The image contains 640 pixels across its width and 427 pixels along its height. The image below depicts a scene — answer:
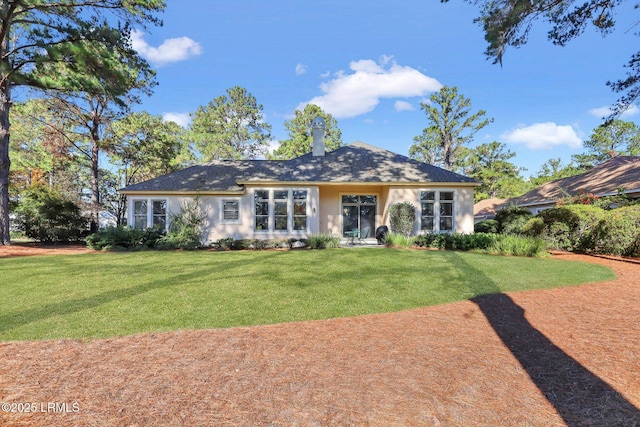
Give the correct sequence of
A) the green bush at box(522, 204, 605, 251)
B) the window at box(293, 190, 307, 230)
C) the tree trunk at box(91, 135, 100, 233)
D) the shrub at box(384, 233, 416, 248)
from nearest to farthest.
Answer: the green bush at box(522, 204, 605, 251) → the shrub at box(384, 233, 416, 248) → the window at box(293, 190, 307, 230) → the tree trunk at box(91, 135, 100, 233)

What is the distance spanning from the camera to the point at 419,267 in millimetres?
7645

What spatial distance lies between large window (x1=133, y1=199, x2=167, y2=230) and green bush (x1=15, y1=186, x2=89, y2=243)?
4.57m

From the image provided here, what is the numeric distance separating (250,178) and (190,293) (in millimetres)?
9613

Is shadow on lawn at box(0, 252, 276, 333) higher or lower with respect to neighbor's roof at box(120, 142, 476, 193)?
lower

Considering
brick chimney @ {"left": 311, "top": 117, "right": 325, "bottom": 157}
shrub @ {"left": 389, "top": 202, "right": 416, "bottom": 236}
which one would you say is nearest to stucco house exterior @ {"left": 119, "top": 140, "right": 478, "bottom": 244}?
shrub @ {"left": 389, "top": 202, "right": 416, "bottom": 236}

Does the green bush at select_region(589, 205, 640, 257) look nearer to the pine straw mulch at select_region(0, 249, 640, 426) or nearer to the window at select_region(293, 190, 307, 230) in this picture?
the pine straw mulch at select_region(0, 249, 640, 426)

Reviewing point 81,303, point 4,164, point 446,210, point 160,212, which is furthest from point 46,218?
point 446,210

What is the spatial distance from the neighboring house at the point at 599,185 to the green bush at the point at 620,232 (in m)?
4.96

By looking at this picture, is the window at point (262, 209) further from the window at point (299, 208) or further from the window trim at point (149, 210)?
the window trim at point (149, 210)

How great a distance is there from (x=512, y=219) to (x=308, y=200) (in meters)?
10.1

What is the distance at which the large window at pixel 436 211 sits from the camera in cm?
1391

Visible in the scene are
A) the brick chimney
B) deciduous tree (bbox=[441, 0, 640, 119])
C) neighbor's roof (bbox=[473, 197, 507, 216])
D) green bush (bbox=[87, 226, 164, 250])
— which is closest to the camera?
deciduous tree (bbox=[441, 0, 640, 119])

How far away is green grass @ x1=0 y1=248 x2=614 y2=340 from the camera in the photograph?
410 cm

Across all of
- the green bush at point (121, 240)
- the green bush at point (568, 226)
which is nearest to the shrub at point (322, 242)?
the green bush at point (121, 240)
